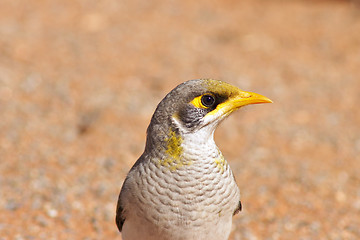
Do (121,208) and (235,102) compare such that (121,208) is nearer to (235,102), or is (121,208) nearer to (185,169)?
(185,169)

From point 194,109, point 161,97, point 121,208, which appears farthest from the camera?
point 161,97

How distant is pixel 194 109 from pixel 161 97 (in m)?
5.89

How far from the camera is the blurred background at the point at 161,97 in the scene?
22.0 ft

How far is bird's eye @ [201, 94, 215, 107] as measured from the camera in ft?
13.6

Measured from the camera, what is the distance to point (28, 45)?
453 inches

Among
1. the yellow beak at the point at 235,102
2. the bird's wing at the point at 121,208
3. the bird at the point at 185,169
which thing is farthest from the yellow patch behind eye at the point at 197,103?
the bird's wing at the point at 121,208

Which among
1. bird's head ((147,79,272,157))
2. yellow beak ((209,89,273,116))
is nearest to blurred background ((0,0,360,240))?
bird's head ((147,79,272,157))

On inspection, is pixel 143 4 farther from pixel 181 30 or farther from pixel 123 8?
pixel 181 30

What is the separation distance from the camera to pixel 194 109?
13.4 ft

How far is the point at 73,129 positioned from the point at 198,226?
499 cm

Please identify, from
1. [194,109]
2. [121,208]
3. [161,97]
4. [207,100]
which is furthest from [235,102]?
[161,97]

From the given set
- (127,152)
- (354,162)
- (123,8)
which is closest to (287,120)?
(354,162)

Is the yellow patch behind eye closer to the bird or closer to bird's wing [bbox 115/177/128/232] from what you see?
the bird

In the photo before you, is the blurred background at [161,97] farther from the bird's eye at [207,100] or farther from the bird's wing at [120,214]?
the bird's eye at [207,100]
